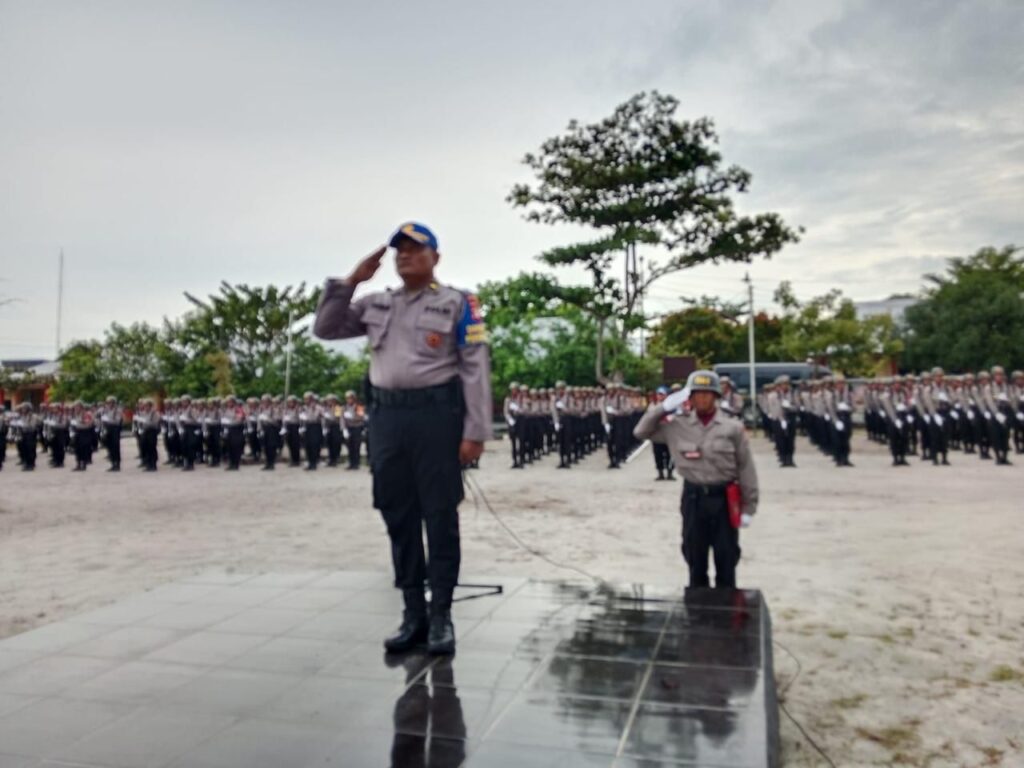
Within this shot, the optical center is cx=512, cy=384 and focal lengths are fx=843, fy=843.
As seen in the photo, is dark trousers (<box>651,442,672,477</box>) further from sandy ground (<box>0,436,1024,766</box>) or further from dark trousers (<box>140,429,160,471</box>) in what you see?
dark trousers (<box>140,429,160,471</box>)

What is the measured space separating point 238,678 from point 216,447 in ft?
56.8

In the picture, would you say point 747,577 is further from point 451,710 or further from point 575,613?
point 451,710

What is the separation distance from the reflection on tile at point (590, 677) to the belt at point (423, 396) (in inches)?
44.7

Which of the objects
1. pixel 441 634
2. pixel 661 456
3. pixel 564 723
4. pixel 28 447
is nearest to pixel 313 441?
pixel 28 447

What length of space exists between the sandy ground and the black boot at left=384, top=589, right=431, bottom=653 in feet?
5.16

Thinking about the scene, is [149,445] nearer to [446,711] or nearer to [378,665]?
[378,665]

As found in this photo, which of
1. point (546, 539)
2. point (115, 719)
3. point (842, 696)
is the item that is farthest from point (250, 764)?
point (546, 539)

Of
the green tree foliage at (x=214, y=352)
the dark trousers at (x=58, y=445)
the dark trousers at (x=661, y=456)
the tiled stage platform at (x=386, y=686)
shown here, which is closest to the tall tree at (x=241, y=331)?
the green tree foliage at (x=214, y=352)

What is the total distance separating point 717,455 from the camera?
489 centimetres

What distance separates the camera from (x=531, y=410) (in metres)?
18.9

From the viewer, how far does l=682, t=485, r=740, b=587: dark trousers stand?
16.0 ft

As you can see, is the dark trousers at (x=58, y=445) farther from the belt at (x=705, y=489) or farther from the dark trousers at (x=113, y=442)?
the belt at (x=705, y=489)

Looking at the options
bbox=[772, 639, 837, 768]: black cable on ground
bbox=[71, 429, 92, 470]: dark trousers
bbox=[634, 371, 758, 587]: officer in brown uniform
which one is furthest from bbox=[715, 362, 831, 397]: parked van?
bbox=[772, 639, 837, 768]: black cable on ground

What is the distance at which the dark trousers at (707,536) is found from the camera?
4.88 metres
